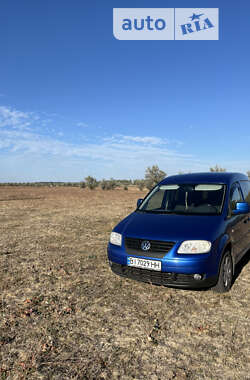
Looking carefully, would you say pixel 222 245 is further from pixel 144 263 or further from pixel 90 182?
pixel 90 182

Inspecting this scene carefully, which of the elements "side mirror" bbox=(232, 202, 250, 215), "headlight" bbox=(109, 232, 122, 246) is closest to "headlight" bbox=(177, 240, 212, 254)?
"headlight" bbox=(109, 232, 122, 246)

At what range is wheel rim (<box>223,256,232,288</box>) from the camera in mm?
3834

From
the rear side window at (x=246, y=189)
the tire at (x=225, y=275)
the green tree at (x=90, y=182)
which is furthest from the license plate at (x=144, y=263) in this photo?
the green tree at (x=90, y=182)

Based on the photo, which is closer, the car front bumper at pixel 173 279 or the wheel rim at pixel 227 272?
the car front bumper at pixel 173 279

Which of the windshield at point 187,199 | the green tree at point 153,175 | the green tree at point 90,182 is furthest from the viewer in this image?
the green tree at point 90,182

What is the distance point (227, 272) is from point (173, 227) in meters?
1.19

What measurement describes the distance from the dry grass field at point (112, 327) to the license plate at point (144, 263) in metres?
0.56

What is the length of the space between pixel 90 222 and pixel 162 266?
7.17 meters

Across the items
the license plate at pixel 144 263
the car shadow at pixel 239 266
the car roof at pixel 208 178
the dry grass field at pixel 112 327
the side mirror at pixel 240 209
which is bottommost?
the dry grass field at pixel 112 327

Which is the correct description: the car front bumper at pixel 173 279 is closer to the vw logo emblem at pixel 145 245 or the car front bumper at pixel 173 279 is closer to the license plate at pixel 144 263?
the license plate at pixel 144 263

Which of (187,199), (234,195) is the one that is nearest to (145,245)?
(187,199)

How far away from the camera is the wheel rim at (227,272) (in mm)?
3834

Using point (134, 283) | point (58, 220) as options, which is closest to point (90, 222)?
point (58, 220)

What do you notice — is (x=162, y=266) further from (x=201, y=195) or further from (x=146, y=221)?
(x=201, y=195)
